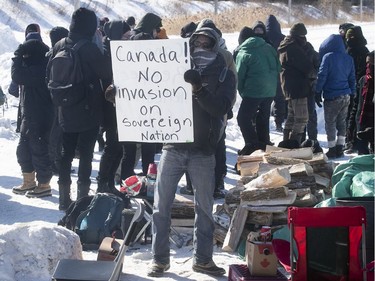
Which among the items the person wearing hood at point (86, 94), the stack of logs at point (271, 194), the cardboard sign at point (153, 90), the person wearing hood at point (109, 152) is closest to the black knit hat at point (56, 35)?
the person wearing hood at point (109, 152)

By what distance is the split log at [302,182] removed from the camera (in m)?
7.19

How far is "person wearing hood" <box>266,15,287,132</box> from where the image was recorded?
12.7m

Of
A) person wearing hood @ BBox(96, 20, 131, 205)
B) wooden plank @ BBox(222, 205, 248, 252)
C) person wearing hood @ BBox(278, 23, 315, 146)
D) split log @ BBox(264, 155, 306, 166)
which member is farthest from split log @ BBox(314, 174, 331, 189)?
person wearing hood @ BBox(278, 23, 315, 146)

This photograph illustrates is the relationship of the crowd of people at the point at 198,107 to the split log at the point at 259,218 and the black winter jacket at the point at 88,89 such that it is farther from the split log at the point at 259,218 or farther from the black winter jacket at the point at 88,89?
the split log at the point at 259,218

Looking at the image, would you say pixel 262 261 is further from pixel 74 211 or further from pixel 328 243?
pixel 74 211

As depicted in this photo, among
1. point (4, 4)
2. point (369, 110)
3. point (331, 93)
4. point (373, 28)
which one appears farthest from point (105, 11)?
point (369, 110)

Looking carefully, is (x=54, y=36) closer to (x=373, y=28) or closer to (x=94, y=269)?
(x=94, y=269)

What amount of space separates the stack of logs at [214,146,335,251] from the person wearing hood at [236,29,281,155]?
216 cm

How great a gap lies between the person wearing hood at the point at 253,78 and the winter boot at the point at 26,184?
2.80 m

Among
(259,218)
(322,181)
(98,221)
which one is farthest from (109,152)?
(322,181)

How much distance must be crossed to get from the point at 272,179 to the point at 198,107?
1.49 metres

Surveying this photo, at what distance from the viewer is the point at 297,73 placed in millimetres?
10617

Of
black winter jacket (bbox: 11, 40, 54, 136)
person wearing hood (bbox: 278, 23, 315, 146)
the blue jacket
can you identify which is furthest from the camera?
the blue jacket

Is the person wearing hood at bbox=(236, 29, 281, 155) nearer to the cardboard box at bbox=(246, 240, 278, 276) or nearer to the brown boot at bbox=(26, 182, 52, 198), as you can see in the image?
the brown boot at bbox=(26, 182, 52, 198)
